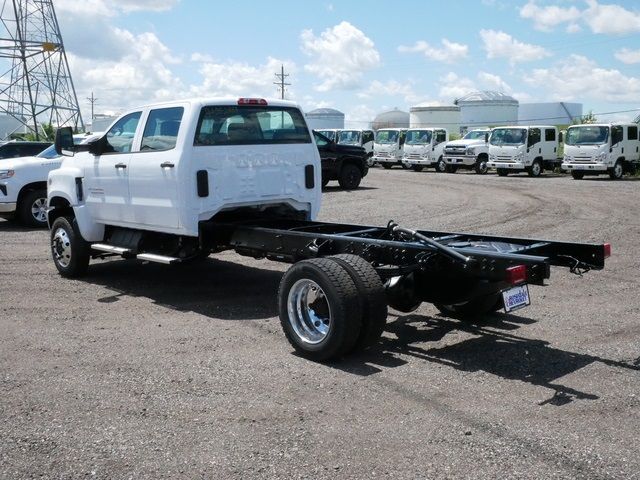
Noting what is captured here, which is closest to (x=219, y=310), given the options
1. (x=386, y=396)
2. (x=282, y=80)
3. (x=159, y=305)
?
(x=159, y=305)

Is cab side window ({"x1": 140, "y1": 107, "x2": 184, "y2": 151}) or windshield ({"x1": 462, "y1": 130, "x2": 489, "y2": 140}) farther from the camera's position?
windshield ({"x1": 462, "y1": 130, "x2": 489, "y2": 140})

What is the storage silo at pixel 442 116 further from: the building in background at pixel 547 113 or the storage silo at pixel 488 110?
the building in background at pixel 547 113

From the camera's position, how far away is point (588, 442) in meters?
4.16

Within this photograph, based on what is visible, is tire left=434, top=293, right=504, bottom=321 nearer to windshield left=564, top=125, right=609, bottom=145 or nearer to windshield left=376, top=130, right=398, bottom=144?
windshield left=564, top=125, right=609, bottom=145

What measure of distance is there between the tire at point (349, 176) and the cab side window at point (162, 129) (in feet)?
47.7

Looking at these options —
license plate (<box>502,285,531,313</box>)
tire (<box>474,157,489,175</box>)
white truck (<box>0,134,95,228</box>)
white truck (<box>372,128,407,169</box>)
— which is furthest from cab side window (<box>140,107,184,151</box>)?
white truck (<box>372,128,407,169</box>)

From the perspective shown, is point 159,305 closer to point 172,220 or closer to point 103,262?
point 172,220

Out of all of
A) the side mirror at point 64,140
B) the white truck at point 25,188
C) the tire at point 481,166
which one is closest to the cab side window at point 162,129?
the side mirror at point 64,140

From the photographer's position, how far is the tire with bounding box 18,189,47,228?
46.4 ft

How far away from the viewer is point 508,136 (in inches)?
1200

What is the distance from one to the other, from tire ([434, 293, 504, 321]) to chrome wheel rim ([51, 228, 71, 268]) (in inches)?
192

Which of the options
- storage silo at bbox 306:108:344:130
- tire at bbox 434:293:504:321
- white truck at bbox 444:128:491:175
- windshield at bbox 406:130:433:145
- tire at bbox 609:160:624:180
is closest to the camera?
tire at bbox 434:293:504:321

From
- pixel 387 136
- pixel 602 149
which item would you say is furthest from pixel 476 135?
pixel 602 149

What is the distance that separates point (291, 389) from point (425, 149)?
29.9 m
